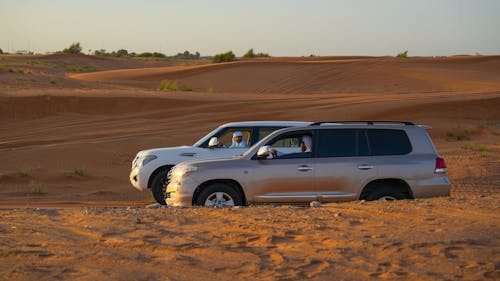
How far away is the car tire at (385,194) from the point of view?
11.8m

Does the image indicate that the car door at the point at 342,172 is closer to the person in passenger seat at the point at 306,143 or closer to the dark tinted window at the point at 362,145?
the dark tinted window at the point at 362,145

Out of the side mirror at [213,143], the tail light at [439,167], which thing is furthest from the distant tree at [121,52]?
the tail light at [439,167]

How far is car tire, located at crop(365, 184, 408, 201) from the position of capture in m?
11.8

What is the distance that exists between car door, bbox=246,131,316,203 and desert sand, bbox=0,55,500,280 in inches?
26.5

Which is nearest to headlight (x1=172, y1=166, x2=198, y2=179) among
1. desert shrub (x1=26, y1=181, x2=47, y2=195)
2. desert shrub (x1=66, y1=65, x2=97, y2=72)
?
desert shrub (x1=26, y1=181, x2=47, y2=195)

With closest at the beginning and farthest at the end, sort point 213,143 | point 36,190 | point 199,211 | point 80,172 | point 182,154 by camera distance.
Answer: point 199,211 → point 213,143 → point 182,154 → point 36,190 → point 80,172

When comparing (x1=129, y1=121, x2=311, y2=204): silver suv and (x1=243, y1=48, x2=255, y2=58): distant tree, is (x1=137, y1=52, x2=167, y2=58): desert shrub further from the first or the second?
(x1=129, y1=121, x2=311, y2=204): silver suv

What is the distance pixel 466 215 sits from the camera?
9734mm

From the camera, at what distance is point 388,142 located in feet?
39.2

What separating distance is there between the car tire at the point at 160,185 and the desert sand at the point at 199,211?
0.62 meters

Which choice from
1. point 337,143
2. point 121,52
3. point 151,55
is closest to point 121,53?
point 121,52

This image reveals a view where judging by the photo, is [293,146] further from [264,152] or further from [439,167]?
[439,167]

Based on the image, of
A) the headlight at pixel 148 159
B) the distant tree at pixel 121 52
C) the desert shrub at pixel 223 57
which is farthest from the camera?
the distant tree at pixel 121 52

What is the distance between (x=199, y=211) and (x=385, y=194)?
2914 millimetres
